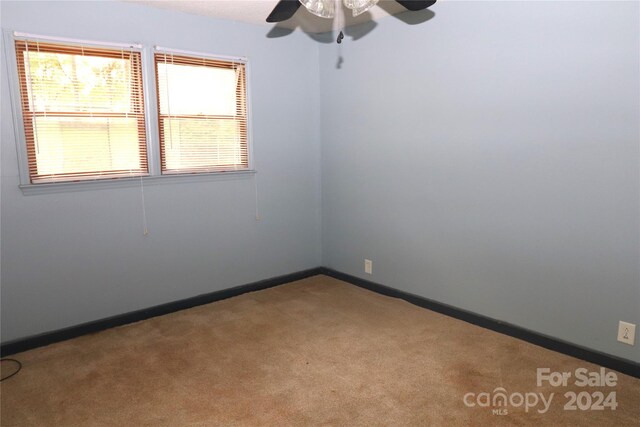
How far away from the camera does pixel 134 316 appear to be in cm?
334

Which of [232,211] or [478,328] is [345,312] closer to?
[478,328]

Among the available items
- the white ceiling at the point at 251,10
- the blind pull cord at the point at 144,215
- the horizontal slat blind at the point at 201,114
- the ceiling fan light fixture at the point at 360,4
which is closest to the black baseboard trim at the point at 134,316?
the blind pull cord at the point at 144,215

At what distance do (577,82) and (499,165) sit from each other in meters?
0.67

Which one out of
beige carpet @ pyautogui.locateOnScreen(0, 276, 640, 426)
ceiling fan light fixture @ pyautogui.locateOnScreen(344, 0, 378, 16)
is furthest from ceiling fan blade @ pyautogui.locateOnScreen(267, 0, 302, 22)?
beige carpet @ pyautogui.locateOnScreen(0, 276, 640, 426)

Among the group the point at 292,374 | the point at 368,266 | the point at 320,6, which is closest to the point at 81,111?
the point at 320,6

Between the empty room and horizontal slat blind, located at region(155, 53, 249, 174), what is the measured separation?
0.7 inches

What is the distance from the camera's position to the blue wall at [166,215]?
2.85 metres

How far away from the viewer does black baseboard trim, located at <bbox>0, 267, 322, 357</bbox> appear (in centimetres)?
289

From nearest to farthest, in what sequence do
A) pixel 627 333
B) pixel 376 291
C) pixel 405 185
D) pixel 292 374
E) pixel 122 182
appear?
Answer: pixel 627 333
pixel 292 374
pixel 122 182
pixel 405 185
pixel 376 291

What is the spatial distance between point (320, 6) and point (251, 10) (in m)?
1.48

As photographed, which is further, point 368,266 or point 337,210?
point 337,210

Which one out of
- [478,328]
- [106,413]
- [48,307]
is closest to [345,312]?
[478,328]

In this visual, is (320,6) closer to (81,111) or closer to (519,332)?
(81,111)

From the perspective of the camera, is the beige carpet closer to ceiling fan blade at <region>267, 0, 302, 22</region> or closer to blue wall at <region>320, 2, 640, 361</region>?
blue wall at <region>320, 2, 640, 361</region>
